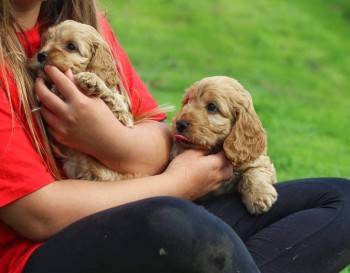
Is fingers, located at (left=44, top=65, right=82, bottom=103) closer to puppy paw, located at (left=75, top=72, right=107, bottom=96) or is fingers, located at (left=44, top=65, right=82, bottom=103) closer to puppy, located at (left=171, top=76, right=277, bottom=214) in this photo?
puppy paw, located at (left=75, top=72, right=107, bottom=96)

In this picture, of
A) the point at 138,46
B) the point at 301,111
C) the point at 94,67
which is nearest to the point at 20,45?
the point at 94,67

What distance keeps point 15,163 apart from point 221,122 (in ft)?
4.13

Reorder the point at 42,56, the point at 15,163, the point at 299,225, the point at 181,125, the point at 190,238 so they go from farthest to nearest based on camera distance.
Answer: the point at 181,125, the point at 299,225, the point at 42,56, the point at 15,163, the point at 190,238

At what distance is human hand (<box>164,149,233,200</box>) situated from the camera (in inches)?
138

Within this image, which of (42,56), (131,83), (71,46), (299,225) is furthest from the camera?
(131,83)

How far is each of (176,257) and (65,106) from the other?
0.85 m

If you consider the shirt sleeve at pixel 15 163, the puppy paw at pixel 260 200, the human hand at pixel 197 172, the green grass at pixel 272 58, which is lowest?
the green grass at pixel 272 58

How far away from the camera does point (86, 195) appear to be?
323cm

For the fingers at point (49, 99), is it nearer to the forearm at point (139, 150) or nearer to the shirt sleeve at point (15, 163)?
the shirt sleeve at point (15, 163)

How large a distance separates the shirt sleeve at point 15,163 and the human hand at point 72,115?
6.8 inches

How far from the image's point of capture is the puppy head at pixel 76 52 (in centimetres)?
339

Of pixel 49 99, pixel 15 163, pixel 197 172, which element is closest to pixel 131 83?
pixel 197 172

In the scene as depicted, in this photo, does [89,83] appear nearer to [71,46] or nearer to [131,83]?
[71,46]

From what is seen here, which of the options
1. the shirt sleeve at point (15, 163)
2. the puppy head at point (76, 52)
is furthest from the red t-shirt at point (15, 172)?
the puppy head at point (76, 52)
